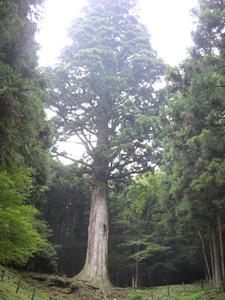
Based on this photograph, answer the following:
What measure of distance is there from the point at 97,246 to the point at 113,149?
444 cm

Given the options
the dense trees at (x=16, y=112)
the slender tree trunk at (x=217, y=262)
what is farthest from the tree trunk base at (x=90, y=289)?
the dense trees at (x=16, y=112)

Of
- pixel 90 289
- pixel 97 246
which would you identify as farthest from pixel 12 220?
pixel 97 246

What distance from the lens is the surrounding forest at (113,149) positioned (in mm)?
7641

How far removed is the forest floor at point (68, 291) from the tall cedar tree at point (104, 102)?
5.39 feet

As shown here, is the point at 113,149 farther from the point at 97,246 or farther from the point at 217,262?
the point at 217,262

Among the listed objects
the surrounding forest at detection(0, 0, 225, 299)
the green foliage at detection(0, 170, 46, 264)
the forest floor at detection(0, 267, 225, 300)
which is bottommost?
the forest floor at detection(0, 267, 225, 300)

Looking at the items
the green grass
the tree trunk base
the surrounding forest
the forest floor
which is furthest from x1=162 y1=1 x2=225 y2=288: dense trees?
the tree trunk base

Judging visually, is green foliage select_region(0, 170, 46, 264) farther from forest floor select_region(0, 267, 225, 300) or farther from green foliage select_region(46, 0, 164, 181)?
green foliage select_region(46, 0, 164, 181)

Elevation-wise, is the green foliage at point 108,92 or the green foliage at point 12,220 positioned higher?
the green foliage at point 108,92

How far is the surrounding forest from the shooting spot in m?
7.64

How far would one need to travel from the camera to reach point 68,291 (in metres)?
14.6

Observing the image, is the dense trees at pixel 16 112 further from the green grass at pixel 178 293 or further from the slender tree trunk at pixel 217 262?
the slender tree trunk at pixel 217 262

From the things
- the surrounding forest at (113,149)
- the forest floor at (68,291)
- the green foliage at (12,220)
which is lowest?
the forest floor at (68,291)

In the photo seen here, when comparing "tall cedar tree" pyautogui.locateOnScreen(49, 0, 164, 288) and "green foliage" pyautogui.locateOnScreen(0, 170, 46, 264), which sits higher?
"tall cedar tree" pyautogui.locateOnScreen(49, 0, 164, 288)
